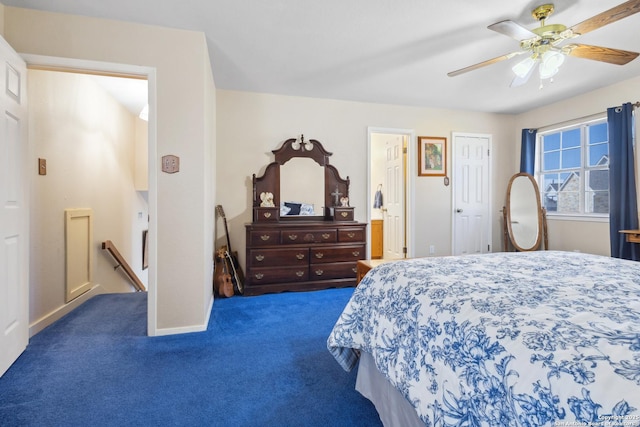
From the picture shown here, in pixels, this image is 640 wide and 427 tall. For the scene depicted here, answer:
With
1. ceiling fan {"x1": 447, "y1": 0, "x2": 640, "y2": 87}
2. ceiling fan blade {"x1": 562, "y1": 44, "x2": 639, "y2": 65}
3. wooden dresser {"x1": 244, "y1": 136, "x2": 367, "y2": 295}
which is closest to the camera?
ceiling fan {"x1": 447, "y1": 0, "x2": 640, "y2": 87}

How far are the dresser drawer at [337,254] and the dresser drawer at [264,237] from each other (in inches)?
18.7

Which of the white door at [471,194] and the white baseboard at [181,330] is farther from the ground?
the white door at [471,194]

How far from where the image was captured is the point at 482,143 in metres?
4.71

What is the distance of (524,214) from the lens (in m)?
4.43

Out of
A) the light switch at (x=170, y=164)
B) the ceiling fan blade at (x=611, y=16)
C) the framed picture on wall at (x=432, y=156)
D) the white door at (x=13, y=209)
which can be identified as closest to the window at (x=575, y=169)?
the framed picture on wall at (x=432, y=156)

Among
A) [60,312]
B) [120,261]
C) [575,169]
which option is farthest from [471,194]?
[60,312]

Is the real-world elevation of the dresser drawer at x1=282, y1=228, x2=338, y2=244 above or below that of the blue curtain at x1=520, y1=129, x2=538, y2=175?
below

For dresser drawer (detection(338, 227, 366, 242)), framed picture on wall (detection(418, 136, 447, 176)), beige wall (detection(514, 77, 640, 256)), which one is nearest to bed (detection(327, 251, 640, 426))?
dresser drawer (detection(338, 227, 366, 242))

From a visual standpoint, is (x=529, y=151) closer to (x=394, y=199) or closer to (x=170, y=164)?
(x=394, y=199)

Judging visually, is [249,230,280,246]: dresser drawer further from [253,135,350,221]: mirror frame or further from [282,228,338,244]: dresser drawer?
[253,135,350,221]: mirror frame

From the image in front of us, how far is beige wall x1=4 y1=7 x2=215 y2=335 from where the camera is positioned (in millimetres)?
2346

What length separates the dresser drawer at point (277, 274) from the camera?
139 inches

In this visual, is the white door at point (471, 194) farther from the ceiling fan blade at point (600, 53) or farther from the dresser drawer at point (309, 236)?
the ceiling fan blade at point (600, 53)

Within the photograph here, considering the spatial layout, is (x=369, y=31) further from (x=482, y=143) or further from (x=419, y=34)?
(x=482, y=143)
